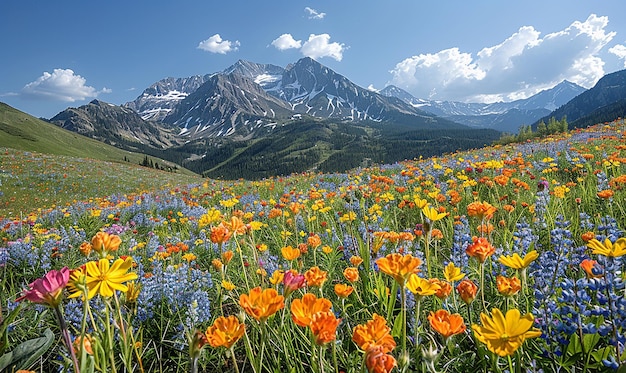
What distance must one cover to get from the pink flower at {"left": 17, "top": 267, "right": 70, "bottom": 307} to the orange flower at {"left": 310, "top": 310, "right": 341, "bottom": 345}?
0.81 meters

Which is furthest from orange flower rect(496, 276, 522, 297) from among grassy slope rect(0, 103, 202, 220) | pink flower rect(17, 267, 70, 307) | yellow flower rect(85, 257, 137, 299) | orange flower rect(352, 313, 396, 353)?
grassy slope rect(0, 103, 202, 220)

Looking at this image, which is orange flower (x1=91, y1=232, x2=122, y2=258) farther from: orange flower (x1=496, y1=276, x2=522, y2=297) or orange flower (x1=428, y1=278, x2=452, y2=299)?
orange flower (x1=496, y1=276, x2=522, y2=297)

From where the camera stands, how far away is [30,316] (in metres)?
2.47

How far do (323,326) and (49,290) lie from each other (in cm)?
89

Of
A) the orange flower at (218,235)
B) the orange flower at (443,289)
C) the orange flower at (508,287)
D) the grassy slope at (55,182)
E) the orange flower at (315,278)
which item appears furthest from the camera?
the grassy slope at (55,182)

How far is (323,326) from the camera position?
1.02 meters

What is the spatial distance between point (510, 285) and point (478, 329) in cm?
34

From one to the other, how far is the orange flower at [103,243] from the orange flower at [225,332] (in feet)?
2.10

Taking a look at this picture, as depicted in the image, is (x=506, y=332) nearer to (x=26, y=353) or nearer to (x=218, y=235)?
(x=218, y=235)

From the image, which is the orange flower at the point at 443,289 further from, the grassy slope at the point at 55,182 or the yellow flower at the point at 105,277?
the grassy slope at the point at 55,182

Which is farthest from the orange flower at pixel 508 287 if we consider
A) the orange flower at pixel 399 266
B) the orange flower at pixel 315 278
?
the orange flower at pixel 315 278

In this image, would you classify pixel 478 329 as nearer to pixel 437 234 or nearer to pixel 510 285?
pixel 510 285

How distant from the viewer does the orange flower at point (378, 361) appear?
2.95 ft

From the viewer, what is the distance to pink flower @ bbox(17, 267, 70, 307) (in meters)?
1.03
